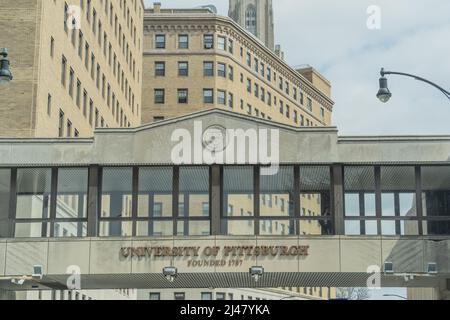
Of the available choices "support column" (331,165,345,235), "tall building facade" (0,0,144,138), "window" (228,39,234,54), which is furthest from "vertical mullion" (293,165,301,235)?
"window" (228,39,234,54)

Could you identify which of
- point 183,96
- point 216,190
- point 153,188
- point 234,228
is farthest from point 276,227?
point 183,96

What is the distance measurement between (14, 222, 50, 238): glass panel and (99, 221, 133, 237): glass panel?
210 centimetres

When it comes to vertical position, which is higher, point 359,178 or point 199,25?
point 199,25

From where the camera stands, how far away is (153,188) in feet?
107

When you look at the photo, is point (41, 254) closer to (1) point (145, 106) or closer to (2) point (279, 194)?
(2) point (279, 194)

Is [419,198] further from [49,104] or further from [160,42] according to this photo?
[160,42]

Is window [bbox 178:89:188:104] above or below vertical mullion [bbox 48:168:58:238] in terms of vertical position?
above

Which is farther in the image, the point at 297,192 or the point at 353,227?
the point at 297,192

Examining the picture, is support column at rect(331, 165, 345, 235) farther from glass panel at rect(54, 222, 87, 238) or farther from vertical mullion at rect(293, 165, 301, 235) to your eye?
glass panel at rect(54, 222, 87, 238)

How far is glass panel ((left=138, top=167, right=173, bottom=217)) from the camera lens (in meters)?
32.6

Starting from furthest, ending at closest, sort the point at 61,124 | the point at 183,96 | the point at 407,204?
1. the point at 183,96
2. the point at 61,124
3. the point at 407,204

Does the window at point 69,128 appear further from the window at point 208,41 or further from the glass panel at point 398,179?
the window at point 208,41

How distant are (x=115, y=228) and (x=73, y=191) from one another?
7.40ft
